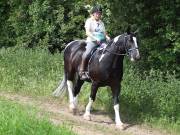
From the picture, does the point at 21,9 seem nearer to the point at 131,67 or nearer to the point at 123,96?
the point at 131,67

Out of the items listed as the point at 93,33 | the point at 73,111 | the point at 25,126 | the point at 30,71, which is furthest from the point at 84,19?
the point at 25,126

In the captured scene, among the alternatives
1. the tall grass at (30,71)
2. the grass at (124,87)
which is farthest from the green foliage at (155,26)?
the tall grass at (30,71)

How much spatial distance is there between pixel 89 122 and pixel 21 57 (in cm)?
585

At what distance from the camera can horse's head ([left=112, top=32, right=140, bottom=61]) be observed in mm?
12406

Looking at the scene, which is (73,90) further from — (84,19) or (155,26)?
(84,19)

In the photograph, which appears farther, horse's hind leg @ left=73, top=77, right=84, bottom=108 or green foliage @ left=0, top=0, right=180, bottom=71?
green foliage @ left=0, top=0, right=180, bottom=71

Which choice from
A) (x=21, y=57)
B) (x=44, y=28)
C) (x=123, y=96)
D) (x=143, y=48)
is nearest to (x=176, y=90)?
(x=123, y=96)

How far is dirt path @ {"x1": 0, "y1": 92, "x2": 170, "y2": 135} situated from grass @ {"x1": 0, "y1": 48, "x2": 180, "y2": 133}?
438mm

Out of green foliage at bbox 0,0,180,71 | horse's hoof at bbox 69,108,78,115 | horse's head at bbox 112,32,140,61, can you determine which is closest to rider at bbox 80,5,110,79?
horse's head at bbox 112,32,140,61

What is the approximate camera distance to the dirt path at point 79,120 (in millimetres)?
12055

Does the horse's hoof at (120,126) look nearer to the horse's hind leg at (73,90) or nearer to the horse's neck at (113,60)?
the horse's neck at (113,60)

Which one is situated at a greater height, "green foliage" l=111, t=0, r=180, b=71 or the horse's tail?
"green foliage" l=111, t=0, r=180, b=71

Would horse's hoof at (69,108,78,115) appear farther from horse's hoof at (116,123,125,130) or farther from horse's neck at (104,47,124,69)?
horse's neck at (104,47,124,69)

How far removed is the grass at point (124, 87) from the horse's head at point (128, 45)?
174 centimetres
